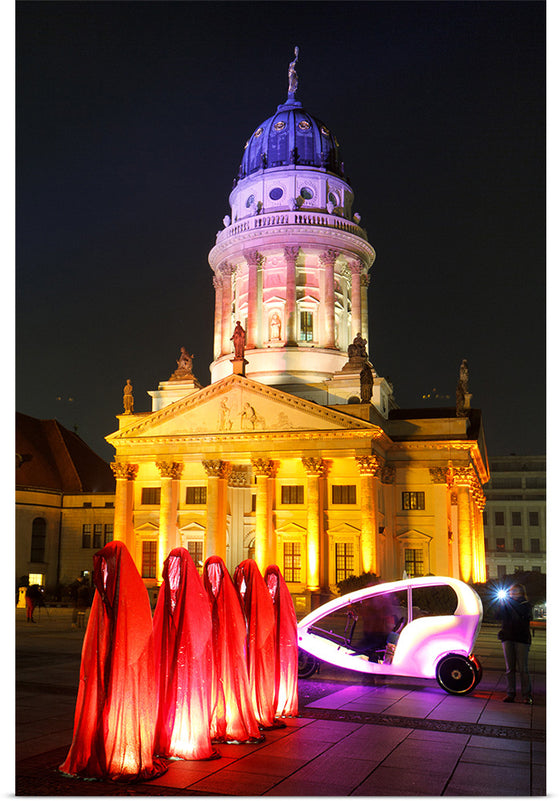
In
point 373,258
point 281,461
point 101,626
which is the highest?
point 373,258

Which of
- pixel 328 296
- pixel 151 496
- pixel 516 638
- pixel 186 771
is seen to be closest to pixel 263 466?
pixel 151 496

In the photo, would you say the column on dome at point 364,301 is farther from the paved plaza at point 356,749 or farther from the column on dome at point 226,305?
the paved plaza at point 356,749

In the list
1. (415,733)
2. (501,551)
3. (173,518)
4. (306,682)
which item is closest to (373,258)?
(173,518)

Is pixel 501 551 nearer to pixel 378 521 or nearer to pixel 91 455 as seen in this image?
pixel 378 521

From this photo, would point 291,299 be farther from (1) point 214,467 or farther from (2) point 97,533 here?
(2) point 97,533

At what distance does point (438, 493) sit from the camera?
47781mm

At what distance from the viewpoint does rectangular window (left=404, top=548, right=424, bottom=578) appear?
157 feet

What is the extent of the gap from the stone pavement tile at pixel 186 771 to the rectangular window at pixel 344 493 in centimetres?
3600

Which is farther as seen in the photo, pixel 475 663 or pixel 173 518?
pixel 173 518

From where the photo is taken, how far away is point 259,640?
12.3 meters

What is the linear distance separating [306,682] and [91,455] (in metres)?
51.0

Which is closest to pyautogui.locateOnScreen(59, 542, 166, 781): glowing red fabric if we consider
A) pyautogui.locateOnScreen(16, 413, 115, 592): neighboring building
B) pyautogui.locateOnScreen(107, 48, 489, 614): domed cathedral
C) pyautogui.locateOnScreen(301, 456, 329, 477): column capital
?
pyautogui.locateOnScreen(107, 48, 489, 614): domed cathedral

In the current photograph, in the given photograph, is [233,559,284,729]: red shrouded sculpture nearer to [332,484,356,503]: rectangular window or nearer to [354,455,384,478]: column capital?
[354,455,384,478]: column capital

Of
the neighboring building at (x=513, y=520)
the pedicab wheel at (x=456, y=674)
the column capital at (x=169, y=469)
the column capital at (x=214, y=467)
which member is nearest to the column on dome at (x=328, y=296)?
the column capital at (x=214, y=467)
